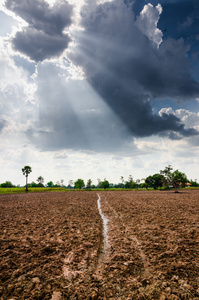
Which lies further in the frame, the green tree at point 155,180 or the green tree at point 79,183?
the green tree at point 79,183

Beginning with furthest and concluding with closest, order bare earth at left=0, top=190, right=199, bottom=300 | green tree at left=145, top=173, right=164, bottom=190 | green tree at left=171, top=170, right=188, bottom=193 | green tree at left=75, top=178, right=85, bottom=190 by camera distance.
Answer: green tree at left=75, top=178, right=85, bottom=190, green tree at left=145, top=173, right=164, bottom=190, green tree at left=171, top=170, right=188, bottom=193, bare earth at left=0, top=190, right=199, bottom=300

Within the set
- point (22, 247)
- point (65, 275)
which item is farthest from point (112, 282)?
point (22, 247)

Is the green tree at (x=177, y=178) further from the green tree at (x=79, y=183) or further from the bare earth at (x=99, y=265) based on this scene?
the green tree at (x=79, y=183)

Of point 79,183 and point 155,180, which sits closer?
point 155,180

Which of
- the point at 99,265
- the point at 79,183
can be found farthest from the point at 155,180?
the point at 99,265

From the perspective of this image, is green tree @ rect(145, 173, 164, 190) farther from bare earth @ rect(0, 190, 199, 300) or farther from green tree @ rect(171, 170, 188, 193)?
bare earth @ rect(0, 190, 199, 300)

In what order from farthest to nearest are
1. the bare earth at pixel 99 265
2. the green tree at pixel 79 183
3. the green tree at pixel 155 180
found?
the green tree at pixel 79 183 → the green tree at pixel 155 180 → the bare earth at pixel 99 265

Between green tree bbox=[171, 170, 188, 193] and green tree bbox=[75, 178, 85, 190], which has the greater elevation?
green tree bbox=[171, 170, 188, 193]

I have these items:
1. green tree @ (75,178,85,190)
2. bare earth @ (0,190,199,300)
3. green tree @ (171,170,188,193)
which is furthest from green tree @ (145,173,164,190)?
bare earth @ (0,190,199,300)

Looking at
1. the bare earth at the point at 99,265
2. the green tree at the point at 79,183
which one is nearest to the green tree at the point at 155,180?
the green tree at the point at 79,183

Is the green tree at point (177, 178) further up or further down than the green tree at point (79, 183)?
further up

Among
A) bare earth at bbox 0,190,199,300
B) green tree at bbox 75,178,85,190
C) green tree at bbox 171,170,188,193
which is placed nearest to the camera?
bare earth at bbox 0,190,199,300

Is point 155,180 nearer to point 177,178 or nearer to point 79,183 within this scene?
point 177,178

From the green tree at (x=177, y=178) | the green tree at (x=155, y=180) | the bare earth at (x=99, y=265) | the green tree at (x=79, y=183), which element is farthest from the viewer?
the green tree at (x=79, y=183)
